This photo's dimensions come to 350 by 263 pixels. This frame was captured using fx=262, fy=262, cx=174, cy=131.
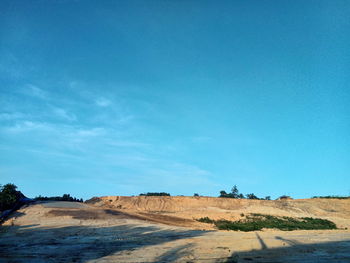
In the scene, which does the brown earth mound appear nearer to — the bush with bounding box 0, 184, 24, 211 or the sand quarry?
the bush with bounding box 0, 184, 24, 211

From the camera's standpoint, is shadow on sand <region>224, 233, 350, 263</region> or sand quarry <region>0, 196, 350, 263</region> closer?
shadow on sand <region>224, 233, 350, 263</region>

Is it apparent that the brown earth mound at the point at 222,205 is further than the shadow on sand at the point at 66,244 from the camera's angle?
Yes

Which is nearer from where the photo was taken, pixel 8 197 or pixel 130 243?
pixel 130 243

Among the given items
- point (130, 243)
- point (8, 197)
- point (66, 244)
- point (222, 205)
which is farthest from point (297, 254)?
point (222, 205)

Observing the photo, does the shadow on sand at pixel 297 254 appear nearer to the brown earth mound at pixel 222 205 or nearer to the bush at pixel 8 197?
the bush at pixel 8 197

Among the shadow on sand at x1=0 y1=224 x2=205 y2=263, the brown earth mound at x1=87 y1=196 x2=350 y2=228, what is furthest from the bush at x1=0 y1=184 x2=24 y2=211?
the brown earth mound at x1=87 y1=196 x2=350 y2=228

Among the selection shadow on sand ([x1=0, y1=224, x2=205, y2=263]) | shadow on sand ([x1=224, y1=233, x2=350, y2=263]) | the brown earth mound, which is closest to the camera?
shadow on sand ([x1=224, y1=233, x2=350, y2=263])

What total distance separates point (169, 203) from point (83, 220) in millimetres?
24362

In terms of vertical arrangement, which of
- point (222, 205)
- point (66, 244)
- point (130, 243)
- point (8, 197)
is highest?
point (222, 205)

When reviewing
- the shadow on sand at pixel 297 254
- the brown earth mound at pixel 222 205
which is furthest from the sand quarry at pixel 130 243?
the brown earth mound at pixel 222 205

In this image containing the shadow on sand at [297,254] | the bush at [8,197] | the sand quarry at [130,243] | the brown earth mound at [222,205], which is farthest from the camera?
the brown earth mound at [222,205]

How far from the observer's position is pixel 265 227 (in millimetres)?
24641

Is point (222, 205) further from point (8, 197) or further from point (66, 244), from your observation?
point (66, 244)

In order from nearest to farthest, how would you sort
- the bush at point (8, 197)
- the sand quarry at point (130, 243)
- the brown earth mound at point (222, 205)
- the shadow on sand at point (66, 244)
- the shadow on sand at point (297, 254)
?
the shadow on sand at point (297, 254), the sand quarry at point (130, 243), the shadow on sand at point (66, 244), the bush at point (8, 197), the brown earth mound at point (222, 205)
